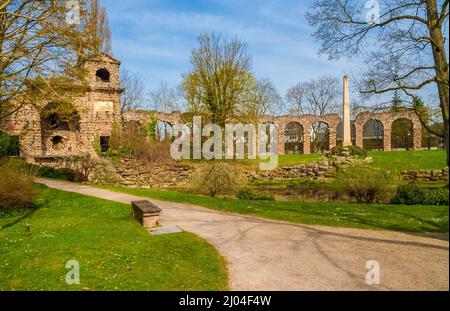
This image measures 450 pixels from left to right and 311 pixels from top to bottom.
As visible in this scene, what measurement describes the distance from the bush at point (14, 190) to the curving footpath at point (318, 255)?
619 centimetres

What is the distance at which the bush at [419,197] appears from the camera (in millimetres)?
13016

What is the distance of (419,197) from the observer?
13281 millimetres

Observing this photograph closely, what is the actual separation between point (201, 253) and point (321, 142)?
153 feet

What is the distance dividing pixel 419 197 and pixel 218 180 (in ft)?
29.8

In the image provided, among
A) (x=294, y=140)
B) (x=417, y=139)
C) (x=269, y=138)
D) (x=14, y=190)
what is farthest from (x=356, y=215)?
(x=294, y=140)

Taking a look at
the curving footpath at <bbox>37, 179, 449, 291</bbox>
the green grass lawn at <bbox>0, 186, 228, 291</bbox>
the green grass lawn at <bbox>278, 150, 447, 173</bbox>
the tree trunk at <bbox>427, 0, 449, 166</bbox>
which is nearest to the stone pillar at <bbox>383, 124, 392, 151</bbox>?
the green grass lawn at <bbox>278, 150, 447, 173</bbox>

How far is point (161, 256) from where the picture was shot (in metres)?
6.32

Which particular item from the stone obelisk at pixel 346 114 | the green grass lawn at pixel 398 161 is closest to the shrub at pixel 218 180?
the green grass lawn at pixel 398 161

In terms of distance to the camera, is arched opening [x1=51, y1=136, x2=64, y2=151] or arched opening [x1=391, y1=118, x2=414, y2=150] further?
arched opening [x1=391, y1=118, x2=414, y2=150]

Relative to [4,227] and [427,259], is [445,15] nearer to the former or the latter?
[427,259]

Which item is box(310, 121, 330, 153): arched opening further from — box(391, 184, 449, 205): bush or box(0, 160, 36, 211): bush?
box(0, 160, 36, 211): bush

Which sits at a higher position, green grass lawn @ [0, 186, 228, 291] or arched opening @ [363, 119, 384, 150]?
arched opening @ [363, 119, 384, 150]

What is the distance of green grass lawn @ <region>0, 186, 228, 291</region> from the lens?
509 cm

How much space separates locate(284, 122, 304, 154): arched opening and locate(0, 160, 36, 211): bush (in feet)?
131
